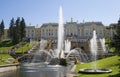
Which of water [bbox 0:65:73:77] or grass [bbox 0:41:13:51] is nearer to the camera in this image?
water [bbox 0:65:73:77]

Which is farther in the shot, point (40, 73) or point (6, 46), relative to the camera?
point (6, 46)

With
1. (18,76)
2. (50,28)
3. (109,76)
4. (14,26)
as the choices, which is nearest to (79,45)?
(14,26)

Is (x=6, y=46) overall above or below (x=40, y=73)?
above

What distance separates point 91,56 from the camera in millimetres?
64312

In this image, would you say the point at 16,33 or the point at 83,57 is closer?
the point at 83,57

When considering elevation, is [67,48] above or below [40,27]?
below

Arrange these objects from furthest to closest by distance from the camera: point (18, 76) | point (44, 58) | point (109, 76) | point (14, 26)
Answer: point (14, 26)
point (44, 58)
point (18, 76)
point (109, 76)

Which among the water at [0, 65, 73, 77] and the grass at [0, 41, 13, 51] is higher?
the grass at [0, 41, 13, 51]

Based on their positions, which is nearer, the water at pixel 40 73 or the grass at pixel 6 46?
the water at pixel 40 73

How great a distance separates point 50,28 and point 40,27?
21.1ft

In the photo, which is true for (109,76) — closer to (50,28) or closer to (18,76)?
(18,76)

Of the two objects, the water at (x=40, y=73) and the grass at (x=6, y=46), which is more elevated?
the grass at (x=6, y=46)

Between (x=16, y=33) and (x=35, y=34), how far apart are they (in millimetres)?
34187

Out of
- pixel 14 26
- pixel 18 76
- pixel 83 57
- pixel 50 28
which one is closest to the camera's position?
pixel 18 76
